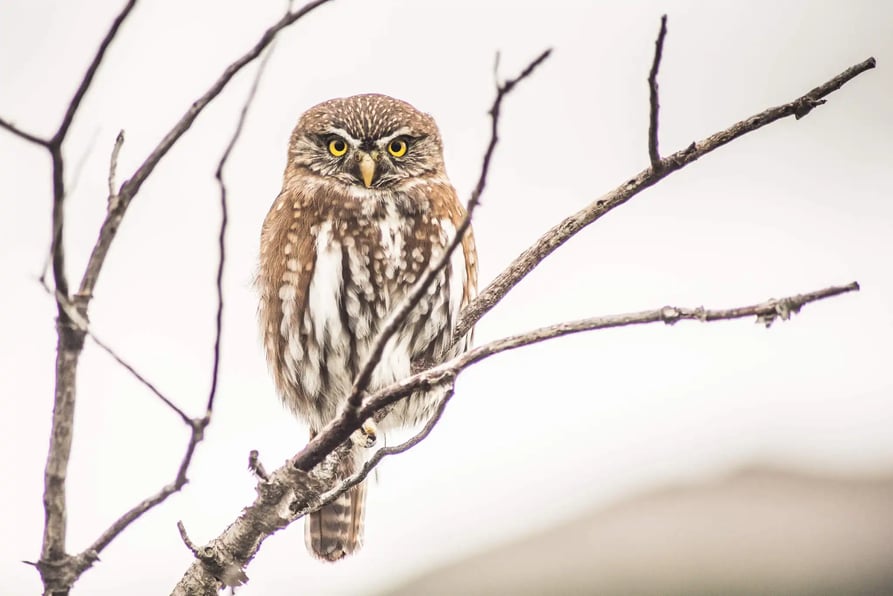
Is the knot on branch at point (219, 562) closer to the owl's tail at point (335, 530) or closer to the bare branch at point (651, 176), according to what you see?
the bare branch at point (651, 176)

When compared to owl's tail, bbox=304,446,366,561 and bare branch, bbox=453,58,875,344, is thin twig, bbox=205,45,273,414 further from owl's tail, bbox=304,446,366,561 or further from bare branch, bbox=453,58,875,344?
owl's tail, bbox=304,446,366,561

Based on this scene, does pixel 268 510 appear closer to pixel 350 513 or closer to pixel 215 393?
pixel 215 393

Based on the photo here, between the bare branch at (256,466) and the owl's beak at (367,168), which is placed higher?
the owl's beak at (367,168)

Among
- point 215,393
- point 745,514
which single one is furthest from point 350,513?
point 745,514

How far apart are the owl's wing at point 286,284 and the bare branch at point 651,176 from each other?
1179mm

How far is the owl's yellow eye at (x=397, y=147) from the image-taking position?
567cm

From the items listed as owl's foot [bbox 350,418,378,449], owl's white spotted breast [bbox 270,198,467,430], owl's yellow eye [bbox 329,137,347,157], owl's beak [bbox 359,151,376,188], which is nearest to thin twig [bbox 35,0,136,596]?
owl's foot [bbox 350,418,378,449]

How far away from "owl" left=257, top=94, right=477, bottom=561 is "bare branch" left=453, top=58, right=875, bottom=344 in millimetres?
784

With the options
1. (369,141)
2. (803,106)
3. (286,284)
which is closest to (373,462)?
(803,106)

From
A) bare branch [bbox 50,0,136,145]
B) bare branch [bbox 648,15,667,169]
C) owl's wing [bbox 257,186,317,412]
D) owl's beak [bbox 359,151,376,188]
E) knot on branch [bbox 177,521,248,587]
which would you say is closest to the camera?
bare branch [bbox 50,0,136,145]

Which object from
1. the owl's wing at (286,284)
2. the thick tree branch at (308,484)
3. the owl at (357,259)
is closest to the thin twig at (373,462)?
the thick tree branch at (308,484)

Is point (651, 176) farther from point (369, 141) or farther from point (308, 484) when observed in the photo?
point (369, 141)

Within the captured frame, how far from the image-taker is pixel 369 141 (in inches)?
223

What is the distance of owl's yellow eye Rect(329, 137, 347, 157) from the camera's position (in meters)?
5.65
